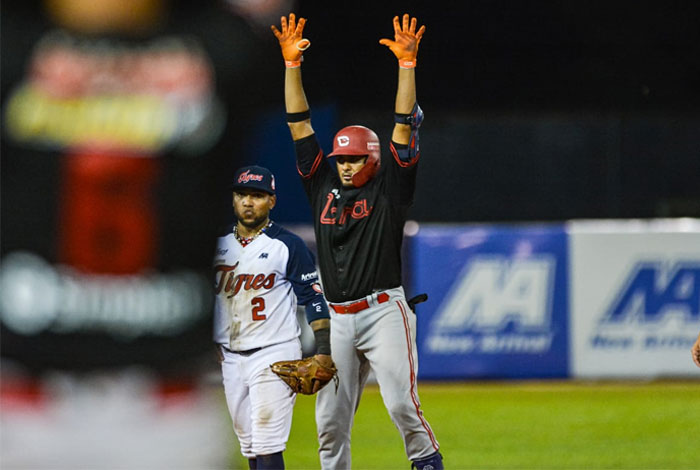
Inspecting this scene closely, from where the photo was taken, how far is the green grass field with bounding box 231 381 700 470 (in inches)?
330

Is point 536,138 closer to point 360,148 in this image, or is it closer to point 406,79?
point 360,148

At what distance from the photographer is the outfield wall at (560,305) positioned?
1273cm

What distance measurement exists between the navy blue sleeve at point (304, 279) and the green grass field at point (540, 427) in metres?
2.33

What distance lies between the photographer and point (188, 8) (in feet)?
7.25

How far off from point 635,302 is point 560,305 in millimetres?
840

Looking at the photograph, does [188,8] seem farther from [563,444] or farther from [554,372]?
[554,372]

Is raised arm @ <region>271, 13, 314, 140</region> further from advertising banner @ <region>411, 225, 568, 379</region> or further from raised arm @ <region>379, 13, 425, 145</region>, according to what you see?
advertising banner @ <region>411, 225, 568, 379</region>

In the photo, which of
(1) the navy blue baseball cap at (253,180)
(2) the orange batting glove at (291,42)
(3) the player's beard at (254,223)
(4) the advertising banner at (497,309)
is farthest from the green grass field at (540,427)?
(2) the orange batting glove at (291,42)

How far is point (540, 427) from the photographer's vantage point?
996cm

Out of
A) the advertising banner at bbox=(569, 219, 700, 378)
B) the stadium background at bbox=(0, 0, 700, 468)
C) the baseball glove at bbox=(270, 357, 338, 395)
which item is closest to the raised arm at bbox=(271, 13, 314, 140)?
the baseball glove at bbox=(270, 357, 338, 395)

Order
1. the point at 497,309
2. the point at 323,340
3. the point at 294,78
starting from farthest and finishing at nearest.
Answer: the point at 497,309 < the point at 294,78 < the point at 323,340

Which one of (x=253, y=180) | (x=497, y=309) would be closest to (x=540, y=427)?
(x=497, y=309)

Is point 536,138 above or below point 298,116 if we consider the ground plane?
above

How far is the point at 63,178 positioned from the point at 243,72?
1.33ft
